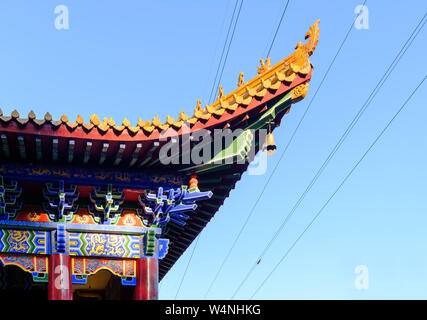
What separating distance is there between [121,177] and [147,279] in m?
1.59

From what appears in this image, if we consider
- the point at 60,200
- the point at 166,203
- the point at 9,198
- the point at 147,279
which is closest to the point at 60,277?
the point at 60,200

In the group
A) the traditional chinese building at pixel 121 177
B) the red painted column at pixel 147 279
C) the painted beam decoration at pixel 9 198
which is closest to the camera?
the traditional chinese building at pixel 121 177

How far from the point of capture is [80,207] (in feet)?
40.3

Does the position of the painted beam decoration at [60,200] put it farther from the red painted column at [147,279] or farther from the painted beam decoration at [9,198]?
the red painted column at [147,279]

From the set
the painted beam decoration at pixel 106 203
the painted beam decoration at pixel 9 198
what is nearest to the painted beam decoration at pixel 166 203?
the painted beam decoration at pixel 106 203

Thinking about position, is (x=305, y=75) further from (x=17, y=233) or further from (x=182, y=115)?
(x=17, y=233)

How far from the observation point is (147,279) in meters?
12.0

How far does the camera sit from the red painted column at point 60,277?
1159 centimetres

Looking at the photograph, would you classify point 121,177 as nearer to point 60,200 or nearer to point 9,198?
point 60,200

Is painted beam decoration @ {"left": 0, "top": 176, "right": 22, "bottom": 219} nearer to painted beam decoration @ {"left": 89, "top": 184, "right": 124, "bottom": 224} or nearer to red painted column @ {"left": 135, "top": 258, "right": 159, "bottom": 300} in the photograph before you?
painted beam decoration @ {"left": 89, "top": 184, "right": 124, "bottom": 224}

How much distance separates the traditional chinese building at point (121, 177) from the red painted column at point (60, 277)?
15 millimetres

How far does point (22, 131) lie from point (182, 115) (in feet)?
7.62

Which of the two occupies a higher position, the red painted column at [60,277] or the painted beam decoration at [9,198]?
the painted beam decoration at [9,198]
